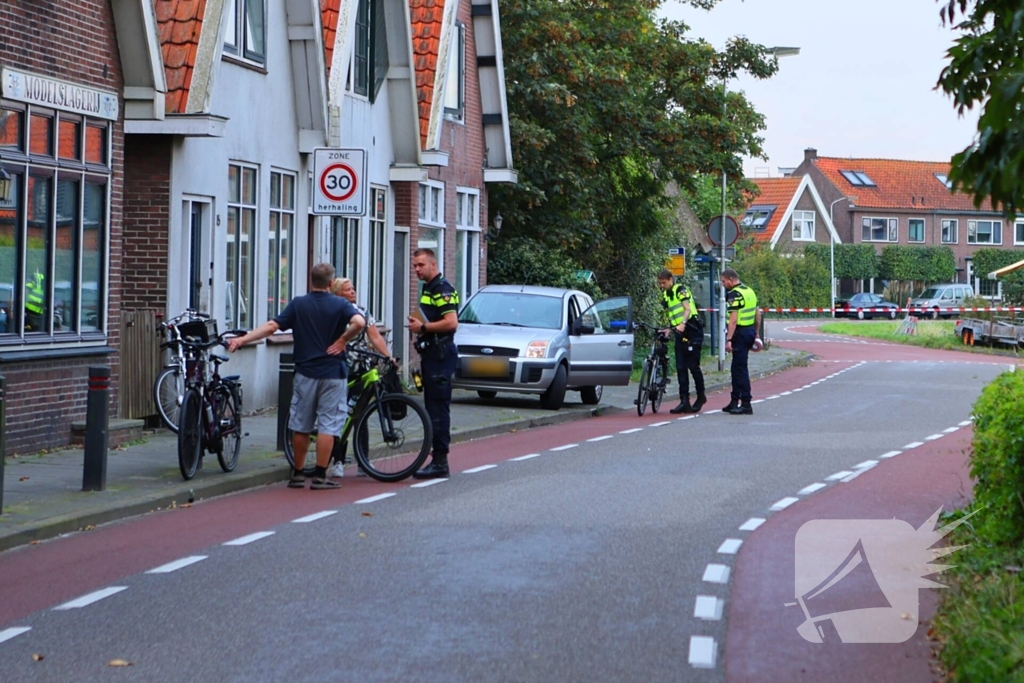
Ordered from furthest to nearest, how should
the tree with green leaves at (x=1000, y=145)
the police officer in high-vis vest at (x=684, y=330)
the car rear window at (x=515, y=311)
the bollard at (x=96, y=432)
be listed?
the car rear window at (x=515, y=311), the police officer in high-vis vest at (x=684, y=330), the bollard at (x=96, y=432), the tree with green leaves at (x=1000, y=145)

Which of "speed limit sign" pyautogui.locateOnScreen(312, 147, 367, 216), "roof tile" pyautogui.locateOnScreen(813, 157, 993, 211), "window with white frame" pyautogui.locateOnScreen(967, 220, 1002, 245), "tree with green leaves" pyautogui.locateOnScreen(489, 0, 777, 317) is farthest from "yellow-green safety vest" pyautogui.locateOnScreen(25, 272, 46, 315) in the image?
"window with white frame" pyautogui.locateOnScreen(967, 220, 1002, 245)

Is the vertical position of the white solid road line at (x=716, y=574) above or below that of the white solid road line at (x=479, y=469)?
below

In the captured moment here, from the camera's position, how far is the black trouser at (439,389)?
1381 centimetres

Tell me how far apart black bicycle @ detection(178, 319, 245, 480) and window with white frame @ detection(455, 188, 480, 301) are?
15.6m

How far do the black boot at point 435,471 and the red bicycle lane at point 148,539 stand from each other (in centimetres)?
28

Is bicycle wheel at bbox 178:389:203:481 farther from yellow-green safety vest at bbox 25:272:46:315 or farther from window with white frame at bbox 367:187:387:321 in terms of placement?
window with white frame at bbox 367:187:387:321

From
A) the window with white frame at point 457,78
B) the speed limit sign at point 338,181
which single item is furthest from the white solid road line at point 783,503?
the window with white frame at point 457,78

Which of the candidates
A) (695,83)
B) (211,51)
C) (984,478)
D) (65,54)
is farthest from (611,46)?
(984,478)

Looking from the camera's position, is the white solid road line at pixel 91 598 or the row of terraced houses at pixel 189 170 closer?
the white solid road line at pixel 91 598

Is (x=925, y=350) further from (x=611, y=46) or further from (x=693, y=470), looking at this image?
(x=693, y=470)

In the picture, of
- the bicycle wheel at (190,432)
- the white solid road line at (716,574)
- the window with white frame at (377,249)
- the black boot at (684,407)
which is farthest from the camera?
the window with white frame at (377,249)

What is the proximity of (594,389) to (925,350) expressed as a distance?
30146 mm

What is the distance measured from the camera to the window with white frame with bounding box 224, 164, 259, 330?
19.4 m

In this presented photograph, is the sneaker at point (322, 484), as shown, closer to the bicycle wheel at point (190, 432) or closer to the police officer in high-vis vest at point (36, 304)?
the bicycle wheel at point (190, 432)
